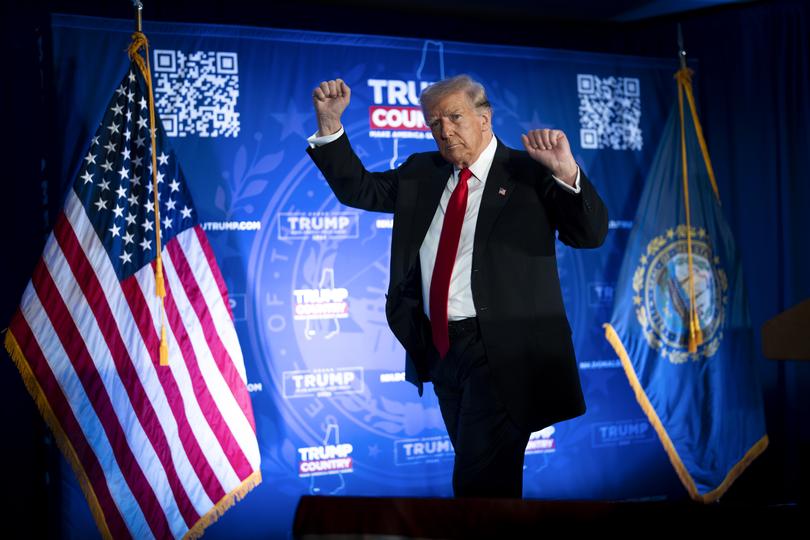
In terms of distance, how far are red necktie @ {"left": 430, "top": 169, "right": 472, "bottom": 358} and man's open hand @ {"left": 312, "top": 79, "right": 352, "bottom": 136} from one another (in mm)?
377

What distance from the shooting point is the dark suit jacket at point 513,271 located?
6.42 feet

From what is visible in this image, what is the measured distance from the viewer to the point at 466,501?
0.97 metres

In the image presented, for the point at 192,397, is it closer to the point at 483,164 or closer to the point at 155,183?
the point at 155,183

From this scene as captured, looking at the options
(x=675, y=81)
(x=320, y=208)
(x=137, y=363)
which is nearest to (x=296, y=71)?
(x=320, y=208)

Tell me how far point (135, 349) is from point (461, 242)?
1.55 m

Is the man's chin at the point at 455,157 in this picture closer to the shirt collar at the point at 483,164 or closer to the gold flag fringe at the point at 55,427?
the shirt collar at the point at 483,164

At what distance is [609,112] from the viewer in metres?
3.98

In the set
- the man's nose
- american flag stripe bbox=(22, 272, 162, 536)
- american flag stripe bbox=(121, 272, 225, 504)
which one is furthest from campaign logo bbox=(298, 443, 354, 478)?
the man's nose

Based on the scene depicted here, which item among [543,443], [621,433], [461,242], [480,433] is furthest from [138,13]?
[621,433]

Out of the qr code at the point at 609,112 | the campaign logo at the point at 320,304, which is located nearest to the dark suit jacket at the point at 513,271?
the campaign logo at the point at 320,304

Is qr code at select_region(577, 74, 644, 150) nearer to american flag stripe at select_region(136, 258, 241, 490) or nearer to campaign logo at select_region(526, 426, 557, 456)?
campaign logo at select_region(526, 426, 557, 456)

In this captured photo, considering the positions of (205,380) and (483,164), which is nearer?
(483,164)

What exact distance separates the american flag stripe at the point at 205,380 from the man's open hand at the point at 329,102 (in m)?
1.26

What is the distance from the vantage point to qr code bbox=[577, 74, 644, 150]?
394 cm
